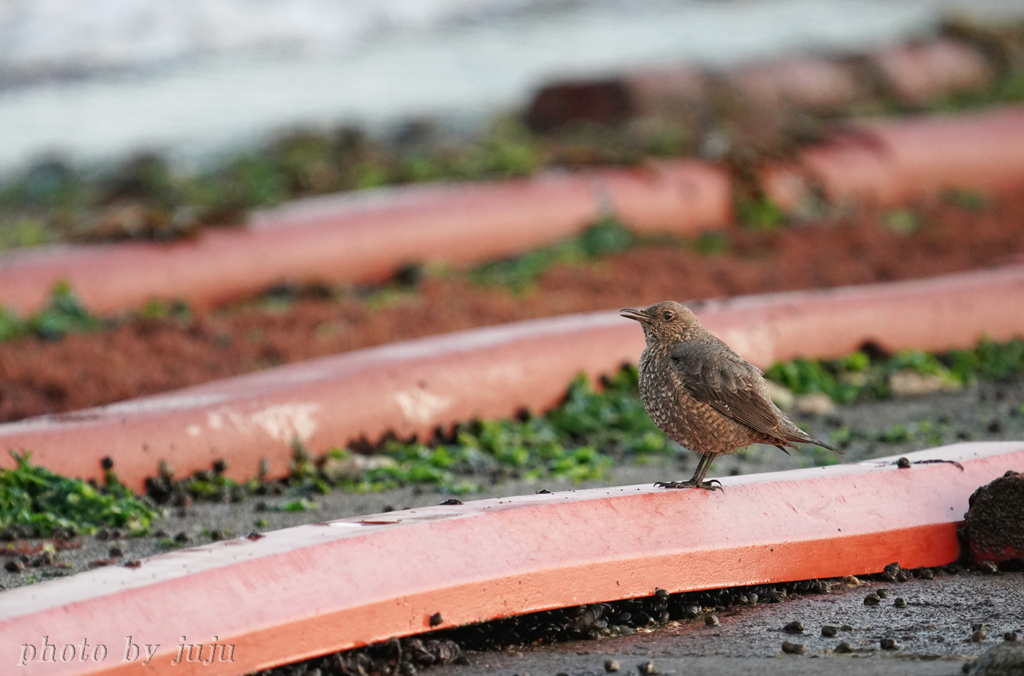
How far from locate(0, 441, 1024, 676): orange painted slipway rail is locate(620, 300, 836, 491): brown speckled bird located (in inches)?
6.9

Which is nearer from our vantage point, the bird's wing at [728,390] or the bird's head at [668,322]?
the bird's wing at [728,390]

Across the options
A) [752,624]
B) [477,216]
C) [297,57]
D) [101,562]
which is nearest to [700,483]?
[752,624]

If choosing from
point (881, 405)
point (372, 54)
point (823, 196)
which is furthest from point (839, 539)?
point (372, 54)

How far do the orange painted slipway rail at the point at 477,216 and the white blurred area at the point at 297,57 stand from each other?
3.98 metres

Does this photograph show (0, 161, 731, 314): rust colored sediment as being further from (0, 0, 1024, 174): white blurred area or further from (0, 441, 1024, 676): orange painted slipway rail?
(0, 441, 1024, 676): orange painted slipway rail

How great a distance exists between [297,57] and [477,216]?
600 cm

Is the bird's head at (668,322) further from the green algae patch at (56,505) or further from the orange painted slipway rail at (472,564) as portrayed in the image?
the green algae patch at (56,505)

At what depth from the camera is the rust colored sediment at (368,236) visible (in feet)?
25.7

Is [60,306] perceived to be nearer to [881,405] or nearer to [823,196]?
[881,405]

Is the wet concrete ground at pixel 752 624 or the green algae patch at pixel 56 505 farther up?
the green algae patch at pixel 56 505

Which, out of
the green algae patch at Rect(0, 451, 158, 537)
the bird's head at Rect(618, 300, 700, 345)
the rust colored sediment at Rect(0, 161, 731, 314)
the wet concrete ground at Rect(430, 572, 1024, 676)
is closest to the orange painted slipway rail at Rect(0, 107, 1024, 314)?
the rust colored sediment at Rect(0, 161, 731, 314)

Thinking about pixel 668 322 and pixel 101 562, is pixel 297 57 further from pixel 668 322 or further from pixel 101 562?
pixel 101 562

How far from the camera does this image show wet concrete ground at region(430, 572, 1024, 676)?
11.0ft

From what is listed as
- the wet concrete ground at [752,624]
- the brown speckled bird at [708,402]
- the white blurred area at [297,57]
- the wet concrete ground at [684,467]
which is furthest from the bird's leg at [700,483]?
the white blurred area at [297,57]
